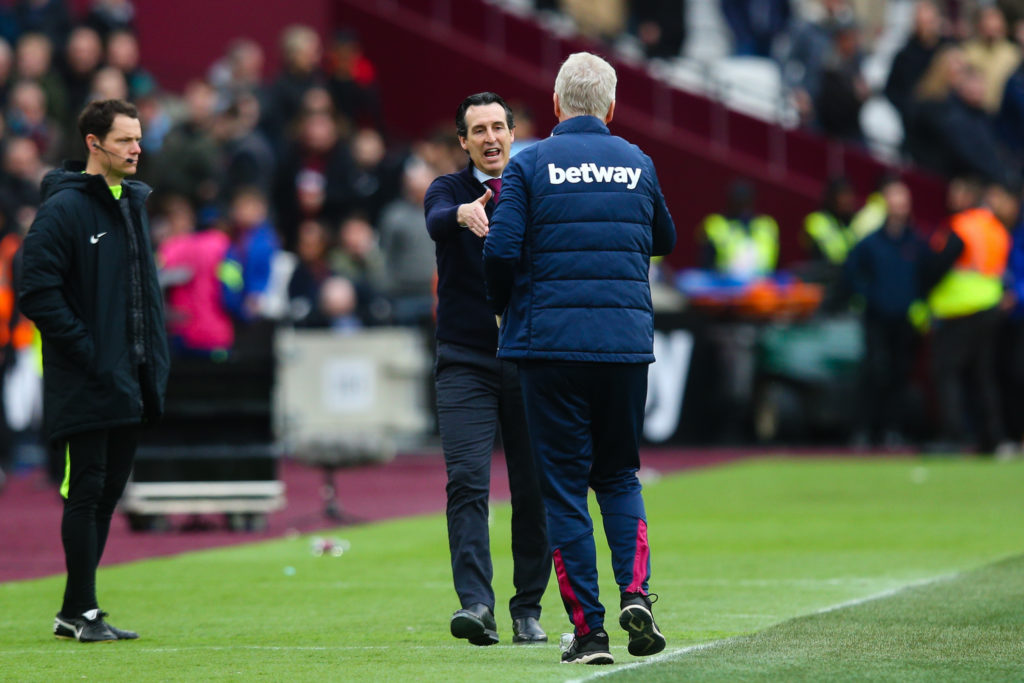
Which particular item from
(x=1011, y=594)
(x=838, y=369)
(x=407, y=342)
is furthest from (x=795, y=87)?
(x=1011, y=594)

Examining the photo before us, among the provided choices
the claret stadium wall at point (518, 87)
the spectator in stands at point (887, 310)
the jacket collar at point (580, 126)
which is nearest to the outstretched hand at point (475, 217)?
the jacket collar at point (580, 126)

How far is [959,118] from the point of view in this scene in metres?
23.9

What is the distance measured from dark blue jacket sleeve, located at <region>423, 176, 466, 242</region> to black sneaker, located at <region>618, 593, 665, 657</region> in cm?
174

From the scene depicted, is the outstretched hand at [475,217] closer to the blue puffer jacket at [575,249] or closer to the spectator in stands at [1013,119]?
the blue puffer jacket at [575,249]

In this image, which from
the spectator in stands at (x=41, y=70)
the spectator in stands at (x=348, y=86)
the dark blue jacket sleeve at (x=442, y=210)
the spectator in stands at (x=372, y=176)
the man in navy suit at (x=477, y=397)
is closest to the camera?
the dark blue jacket sleeve at (x=442, y=210)

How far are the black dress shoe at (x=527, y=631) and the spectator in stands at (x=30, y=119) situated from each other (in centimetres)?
1211

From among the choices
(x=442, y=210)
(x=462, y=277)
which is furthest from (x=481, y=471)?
(x=442, y=210)

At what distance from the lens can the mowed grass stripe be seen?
691cm

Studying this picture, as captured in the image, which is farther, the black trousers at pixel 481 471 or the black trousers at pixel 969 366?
the black trousers at pixel 969 366

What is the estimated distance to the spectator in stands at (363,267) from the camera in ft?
63.9

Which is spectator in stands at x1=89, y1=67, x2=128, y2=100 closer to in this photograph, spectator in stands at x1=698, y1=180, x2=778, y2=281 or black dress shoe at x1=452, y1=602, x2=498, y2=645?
spectator in stands at x1=698, y1=180, x2=778, y2=281

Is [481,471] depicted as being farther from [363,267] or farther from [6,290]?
[363,267]

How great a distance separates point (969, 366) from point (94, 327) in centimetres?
1241

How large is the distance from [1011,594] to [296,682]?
12.9ft
